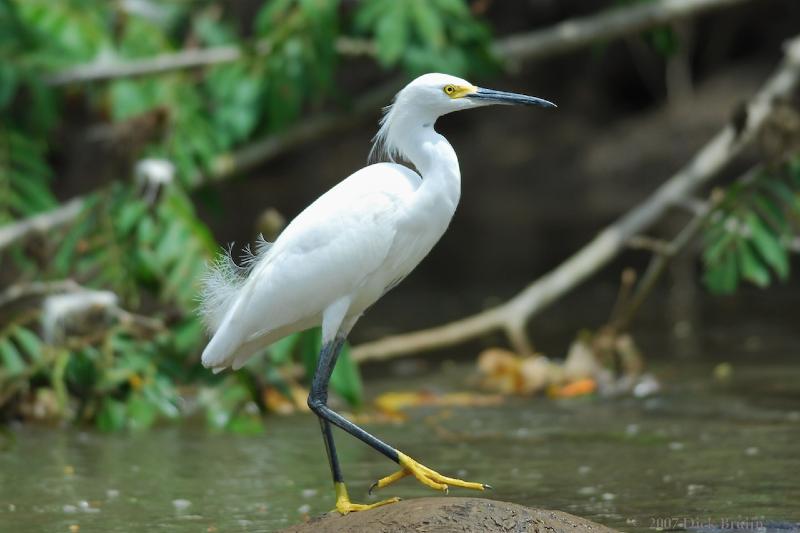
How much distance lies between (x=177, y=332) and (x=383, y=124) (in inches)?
107

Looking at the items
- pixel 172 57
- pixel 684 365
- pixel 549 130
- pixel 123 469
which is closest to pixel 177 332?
pixel 123 469

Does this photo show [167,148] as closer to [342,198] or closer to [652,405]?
[652,405]

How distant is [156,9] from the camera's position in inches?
404

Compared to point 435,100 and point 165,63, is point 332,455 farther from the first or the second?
point 165,63

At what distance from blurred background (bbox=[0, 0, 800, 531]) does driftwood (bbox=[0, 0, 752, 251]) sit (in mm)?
22

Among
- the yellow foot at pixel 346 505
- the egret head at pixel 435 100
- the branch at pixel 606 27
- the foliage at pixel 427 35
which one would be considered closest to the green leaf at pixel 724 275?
the foliage at pixel 427 35

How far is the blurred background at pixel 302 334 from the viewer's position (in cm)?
585

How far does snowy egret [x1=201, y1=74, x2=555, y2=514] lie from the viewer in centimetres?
479

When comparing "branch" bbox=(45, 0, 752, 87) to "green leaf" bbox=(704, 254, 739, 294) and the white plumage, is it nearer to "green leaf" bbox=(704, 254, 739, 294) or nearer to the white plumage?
"green leaf" bbox=(704, 254, 739, 294)

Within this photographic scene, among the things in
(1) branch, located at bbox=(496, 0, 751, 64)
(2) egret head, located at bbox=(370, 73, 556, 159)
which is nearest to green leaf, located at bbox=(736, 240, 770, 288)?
(1) branch, located at bbox=(496, 0, 751, 64)

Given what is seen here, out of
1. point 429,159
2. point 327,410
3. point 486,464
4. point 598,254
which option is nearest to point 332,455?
point 327,410

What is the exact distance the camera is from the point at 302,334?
23.8 feet

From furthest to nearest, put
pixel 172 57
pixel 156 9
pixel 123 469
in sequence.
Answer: pixel 156 9 → pixel 172 57 → pixel 123 469

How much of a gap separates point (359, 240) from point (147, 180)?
11.0 ft
